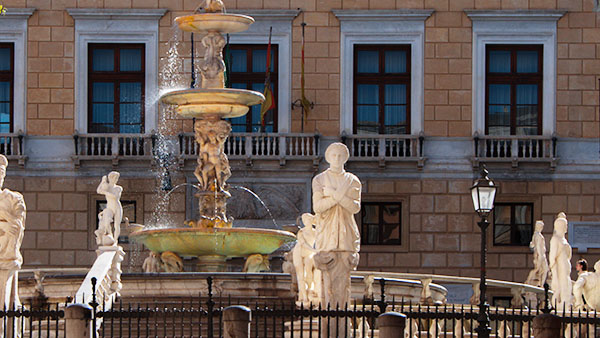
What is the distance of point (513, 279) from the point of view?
123ft

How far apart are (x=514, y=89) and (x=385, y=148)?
3.12 metres

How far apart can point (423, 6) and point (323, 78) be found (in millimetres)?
2630

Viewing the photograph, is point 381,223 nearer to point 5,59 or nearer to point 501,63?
point 501,63

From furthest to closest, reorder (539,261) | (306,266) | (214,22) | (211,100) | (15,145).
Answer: (15,145) < (539,261) < (214,22) < (211,100) < (306,266)

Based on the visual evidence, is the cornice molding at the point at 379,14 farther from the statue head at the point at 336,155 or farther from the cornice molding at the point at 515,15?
the statue head at the point at 336,155

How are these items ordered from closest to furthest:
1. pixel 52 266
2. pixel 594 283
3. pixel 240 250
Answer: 1. pixel 594 283
2. pixel 240 250
3. pixel 52 266

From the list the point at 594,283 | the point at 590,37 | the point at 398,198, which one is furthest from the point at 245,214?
the point at 594,283

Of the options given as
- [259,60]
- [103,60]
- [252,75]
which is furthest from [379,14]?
[103,60]

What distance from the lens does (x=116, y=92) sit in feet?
125

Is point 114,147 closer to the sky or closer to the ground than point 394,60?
closer to the ground

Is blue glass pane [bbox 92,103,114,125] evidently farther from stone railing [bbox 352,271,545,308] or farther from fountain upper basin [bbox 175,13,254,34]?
stone railing [bbox 352,271,545,308]

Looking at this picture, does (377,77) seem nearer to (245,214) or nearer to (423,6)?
(423,6)

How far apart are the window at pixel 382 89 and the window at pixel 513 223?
8.73 feet

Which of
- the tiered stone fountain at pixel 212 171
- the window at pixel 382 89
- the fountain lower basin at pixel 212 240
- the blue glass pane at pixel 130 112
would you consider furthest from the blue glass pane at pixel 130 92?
the fountain lower basin at pixel 212 240
